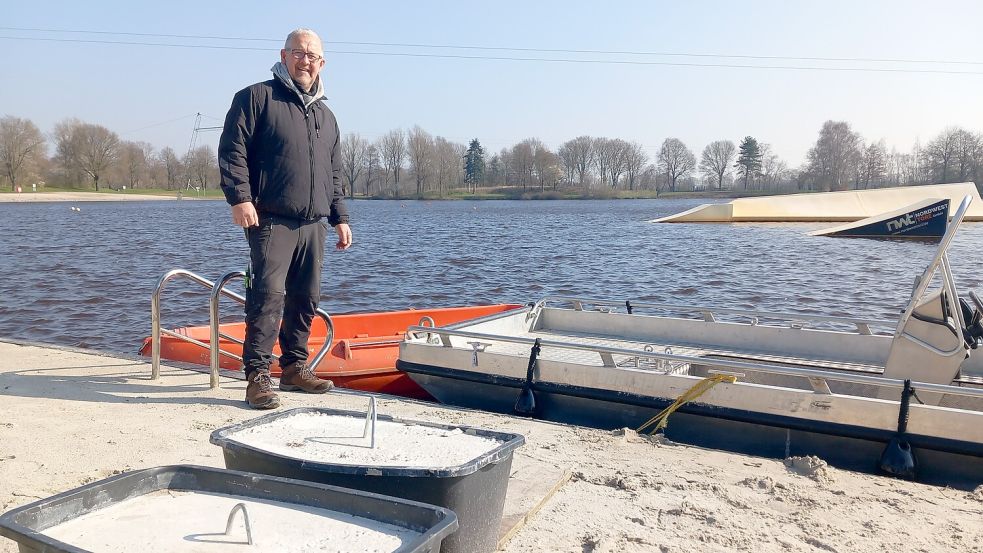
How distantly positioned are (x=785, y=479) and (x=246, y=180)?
11.3 ft

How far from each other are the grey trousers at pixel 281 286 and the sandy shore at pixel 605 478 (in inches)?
15.2

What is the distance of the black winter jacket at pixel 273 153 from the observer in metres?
4.56

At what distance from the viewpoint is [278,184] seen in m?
4.66

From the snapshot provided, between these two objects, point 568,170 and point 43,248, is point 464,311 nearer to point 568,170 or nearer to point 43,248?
point 43,248

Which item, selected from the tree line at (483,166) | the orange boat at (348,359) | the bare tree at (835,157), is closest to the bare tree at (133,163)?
the tree line at (483,166)

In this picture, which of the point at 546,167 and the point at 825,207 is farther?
the point at 546,167

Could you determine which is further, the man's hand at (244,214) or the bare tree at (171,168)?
the bare tree at (171,168)

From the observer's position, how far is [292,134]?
15.5 feet

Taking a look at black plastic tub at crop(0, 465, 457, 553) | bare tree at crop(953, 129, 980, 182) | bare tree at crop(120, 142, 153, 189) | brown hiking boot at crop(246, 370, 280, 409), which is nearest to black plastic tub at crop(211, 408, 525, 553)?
black plastic tub at crop(0, 465, 457, 553)

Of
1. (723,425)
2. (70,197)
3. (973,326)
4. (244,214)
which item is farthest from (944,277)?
(70,197)

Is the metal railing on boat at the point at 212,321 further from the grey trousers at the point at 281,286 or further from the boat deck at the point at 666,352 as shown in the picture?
the boat deck at the point at 666,352

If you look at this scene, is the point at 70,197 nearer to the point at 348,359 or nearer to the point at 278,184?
the point at 348,359

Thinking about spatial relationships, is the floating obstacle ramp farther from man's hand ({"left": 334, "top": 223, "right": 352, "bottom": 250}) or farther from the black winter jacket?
the black winter jacket

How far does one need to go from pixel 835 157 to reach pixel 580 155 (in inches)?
1575
